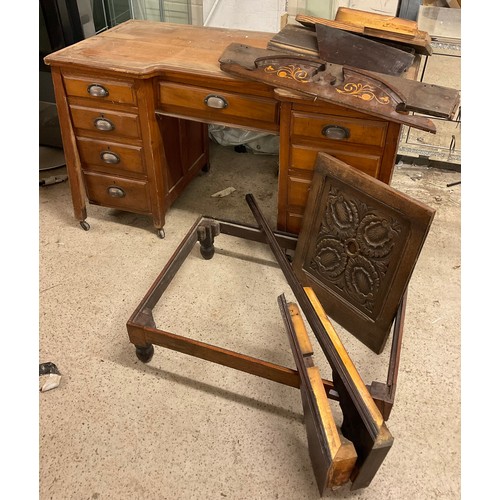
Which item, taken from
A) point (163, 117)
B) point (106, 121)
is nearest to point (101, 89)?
point (106, 121)

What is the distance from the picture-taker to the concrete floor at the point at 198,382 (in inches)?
55.4

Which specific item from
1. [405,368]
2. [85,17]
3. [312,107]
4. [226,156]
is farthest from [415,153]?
[85,17]

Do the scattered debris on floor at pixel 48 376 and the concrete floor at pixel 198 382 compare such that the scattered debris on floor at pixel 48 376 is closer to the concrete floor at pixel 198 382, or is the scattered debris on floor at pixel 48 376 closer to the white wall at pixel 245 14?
the concrete floor at pixel 198 382

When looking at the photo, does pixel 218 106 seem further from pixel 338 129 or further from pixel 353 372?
pixel 353 372

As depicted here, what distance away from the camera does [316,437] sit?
126cm

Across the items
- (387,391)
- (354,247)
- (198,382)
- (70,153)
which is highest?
(70,153)

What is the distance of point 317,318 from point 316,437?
0.39 meters

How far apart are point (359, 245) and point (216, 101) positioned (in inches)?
31.8

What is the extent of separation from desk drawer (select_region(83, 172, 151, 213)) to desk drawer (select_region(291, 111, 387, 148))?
2.65ft

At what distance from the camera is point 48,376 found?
1.66 meters

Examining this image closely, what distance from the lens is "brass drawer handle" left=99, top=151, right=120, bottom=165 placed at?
215 cm

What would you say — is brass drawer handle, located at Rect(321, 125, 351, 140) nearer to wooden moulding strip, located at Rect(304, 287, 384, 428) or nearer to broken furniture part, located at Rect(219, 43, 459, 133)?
broken furniture part, located at Rect(219, 43, 459, 133)

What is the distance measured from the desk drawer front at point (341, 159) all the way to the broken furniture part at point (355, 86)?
0.68 ft

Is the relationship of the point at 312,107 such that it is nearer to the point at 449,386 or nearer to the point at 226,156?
the point at 449,386
